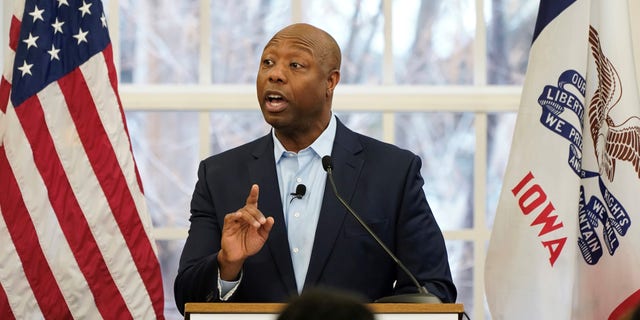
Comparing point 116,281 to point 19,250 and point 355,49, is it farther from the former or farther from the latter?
point 355,49

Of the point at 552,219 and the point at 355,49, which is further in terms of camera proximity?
the point at 355,49

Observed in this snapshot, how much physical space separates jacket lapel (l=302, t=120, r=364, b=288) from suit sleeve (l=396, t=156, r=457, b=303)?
179mm

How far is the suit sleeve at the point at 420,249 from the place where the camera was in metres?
3.75

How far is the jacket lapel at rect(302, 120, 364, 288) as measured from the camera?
371cm

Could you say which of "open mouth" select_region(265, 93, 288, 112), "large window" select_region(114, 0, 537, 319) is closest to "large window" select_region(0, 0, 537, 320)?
"large window" select_region(114, 0, 537, 319)

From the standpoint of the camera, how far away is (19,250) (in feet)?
15.2

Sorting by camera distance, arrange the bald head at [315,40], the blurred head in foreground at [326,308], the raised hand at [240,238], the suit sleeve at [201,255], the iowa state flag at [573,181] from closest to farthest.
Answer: the blurred head in foreground at [326,308] → the raised hand at [240,238] → the suit sleeve at [201,255] → the bald head at [315,40] → the iowa state flag at [573,181]

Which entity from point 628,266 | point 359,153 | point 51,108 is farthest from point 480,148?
point 51,108

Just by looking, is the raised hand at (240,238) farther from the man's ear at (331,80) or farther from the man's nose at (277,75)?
the man's ear at (331,80)

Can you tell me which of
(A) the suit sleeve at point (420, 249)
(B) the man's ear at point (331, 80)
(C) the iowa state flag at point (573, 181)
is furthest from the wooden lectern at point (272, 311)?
(C) the iowa state flag at point (573, 181)

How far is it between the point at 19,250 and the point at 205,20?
1.36 metres

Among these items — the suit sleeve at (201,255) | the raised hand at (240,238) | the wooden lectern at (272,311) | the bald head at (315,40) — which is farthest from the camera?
the bald head at (315,40)

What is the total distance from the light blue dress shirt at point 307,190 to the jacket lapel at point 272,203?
28 mm

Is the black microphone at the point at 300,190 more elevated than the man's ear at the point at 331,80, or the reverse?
the man's ear at the point at 331,80
